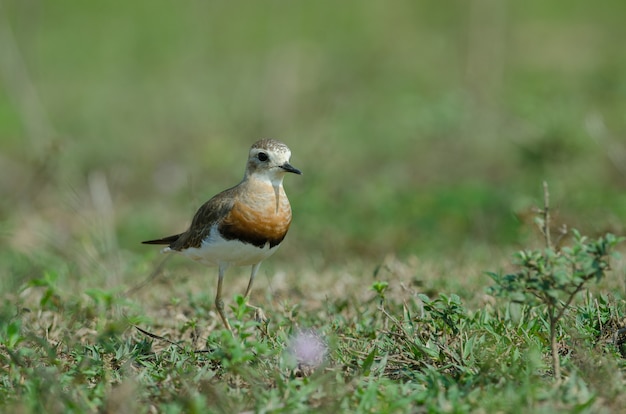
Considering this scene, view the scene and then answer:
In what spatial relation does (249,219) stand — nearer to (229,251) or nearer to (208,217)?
(229,251)

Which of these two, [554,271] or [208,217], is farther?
[208,217]

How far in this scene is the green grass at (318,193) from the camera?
3.69 metres

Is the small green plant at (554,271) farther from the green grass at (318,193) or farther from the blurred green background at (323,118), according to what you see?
the blurred green background at (323,118)

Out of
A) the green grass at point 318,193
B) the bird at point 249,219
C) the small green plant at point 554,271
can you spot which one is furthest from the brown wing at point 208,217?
the small green plant at point 554,271

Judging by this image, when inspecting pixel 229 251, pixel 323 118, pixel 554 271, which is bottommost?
pixel 229 251

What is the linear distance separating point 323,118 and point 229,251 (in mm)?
7224

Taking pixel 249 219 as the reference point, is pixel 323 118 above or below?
above

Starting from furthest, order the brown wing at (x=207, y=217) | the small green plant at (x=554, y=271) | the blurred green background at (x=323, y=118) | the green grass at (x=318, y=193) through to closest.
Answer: the blurred green background at (x=323, y=118), the brown wing at (x=207, y=217), the green grass at (x=318, y=193), the small green plant at (x=554, y=271)

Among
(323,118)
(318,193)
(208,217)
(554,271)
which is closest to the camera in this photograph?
(554,271)

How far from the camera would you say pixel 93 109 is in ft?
42.9

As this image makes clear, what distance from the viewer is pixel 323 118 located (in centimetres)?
1178

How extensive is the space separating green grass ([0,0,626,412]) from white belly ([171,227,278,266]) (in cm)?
34

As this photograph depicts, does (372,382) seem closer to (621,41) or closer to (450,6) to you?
(621,41)

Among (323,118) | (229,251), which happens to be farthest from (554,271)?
(323,118)
